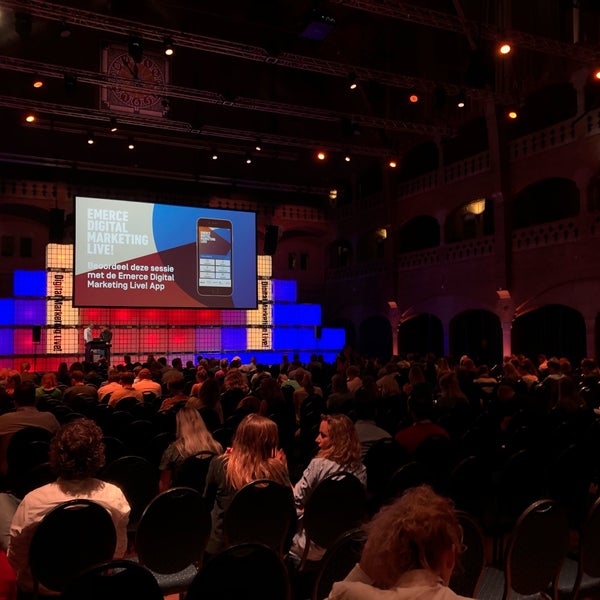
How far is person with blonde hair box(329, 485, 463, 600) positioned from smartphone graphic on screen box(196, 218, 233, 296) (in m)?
17.0

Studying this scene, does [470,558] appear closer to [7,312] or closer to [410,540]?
[410,540]

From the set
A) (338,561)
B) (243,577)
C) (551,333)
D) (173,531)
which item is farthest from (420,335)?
(243,577)

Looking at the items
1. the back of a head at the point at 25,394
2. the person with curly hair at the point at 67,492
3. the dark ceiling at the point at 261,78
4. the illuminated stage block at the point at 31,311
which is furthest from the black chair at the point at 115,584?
the illuminated stage block at the point at 31,311

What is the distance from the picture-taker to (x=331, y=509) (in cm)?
357

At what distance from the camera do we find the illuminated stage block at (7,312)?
18297mm

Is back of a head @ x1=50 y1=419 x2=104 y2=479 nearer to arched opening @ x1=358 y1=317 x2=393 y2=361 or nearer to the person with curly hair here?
the person with curly hair

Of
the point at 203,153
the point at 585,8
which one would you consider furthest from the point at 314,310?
the point at 585,8

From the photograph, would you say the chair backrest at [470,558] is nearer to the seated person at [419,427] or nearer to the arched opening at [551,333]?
the seated person at [419,427]

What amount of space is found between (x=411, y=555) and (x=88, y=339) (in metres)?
17.5

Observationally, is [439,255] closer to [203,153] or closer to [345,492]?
[203,153]

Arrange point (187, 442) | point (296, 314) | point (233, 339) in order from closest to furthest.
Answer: point (187, 442) < point (233, 339) < point (296, 314)

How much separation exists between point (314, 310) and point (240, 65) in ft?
28.1

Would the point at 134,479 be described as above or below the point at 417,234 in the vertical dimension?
below

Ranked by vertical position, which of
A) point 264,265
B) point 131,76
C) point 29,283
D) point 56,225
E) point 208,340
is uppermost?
point 131,76
